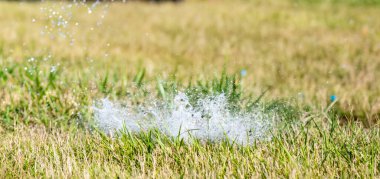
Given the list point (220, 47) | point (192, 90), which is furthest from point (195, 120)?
point (220, 47)

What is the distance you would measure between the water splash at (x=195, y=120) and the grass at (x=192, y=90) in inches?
3.2

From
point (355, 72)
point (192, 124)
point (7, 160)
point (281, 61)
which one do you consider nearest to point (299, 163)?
point (192, 124)

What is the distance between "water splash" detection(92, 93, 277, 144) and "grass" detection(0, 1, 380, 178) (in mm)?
81

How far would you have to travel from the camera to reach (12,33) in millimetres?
7887

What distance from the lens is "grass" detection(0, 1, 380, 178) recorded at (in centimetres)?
292

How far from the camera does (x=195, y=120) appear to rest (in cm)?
344

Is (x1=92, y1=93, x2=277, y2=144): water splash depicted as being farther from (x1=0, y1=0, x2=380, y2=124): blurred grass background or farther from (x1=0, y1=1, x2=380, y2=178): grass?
(x1=0, y1=0, x2=380, y2=124): blurred grass background

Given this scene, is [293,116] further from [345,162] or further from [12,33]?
[12,33]

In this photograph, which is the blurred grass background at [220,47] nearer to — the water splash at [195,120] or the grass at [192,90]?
the grass at [192,90]

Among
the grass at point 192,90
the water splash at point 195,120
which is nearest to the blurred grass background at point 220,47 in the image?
the grass at point 192,90

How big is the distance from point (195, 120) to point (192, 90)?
0.36 meters

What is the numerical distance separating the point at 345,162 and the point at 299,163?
229mm

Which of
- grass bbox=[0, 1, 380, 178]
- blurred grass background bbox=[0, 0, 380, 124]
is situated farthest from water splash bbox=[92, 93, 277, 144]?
blurred grass background bbox=[0, 0, 380, 124]

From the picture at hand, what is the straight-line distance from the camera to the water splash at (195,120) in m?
3.33
